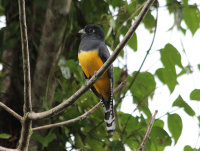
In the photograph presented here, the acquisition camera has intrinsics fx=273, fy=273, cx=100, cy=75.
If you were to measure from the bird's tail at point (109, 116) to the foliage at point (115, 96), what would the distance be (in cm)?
11

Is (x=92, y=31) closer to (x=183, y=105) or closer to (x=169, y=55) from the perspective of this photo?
(x=169, y=55)

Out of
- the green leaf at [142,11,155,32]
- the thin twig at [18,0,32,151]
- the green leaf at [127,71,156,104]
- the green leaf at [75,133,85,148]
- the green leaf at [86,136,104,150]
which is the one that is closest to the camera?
the thin twig at [18,0,32,151]

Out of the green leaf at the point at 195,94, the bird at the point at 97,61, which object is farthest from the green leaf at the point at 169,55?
the bird at the point at 97,61

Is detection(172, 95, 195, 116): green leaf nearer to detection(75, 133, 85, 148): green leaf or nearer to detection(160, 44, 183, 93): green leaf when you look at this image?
detection(160, 44, 183, 93): green leaf

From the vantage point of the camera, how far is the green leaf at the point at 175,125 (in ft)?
9.39

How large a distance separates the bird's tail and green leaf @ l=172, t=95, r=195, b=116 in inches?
27.6

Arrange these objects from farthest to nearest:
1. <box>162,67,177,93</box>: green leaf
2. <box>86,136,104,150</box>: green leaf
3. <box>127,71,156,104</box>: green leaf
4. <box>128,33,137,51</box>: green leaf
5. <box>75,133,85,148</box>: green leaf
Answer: <box>128,33,137,51</box>: green leaf
<box>86,136,104,150</box>: green leaf
<box>127,71,156,104</box>: green leaf
<box>75,133,85,148</box>: green leaf
<box>162,67,177,93</box>: green leaf

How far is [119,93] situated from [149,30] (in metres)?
1.23

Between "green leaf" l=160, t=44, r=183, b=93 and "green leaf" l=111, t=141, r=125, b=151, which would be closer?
"green leaf" l=160, t=44, r=183, b=93

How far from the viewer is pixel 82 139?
11.2ft

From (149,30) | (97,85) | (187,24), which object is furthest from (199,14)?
(97,85)

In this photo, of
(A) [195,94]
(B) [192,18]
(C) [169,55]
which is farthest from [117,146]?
(B) [192,18]

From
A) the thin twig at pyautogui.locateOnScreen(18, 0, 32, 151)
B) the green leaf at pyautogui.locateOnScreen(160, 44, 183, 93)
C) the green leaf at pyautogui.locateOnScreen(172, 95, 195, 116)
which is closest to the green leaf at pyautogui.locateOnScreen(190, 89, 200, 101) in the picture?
the green leaf at pyautogui.locateOnScreen(172, 95, 195, 116)

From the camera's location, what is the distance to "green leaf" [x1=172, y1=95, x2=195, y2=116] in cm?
287
